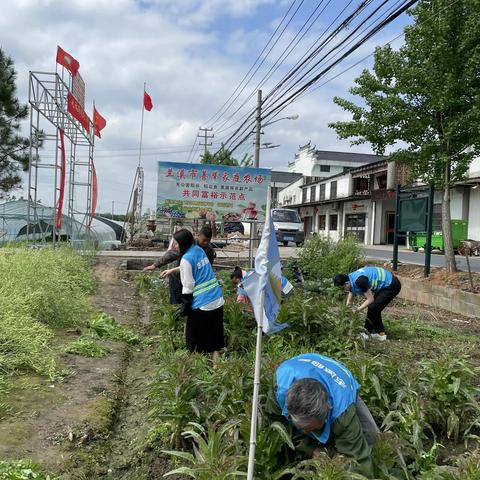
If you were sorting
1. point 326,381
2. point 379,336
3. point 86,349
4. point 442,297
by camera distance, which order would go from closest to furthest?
point 326,381
point 86,349
point 379,336
point 442,297

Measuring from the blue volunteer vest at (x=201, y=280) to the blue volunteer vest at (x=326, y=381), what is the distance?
2327 millimetres

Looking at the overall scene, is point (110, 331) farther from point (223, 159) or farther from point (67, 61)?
point (223, 159)

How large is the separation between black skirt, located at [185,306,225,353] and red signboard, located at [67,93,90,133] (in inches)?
404

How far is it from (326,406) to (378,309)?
4.43 meters

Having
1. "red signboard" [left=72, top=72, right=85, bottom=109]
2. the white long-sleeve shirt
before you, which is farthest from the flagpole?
"red signboard" [left=72, top=72, right=85, bottom=109]

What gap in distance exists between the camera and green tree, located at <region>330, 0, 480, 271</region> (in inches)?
397

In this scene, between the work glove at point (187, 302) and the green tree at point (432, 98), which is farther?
the green tree at point (432, 98)

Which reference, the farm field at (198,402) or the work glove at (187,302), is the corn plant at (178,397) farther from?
the work glove at (187,302)

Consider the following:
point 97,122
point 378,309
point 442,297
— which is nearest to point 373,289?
point 378,309

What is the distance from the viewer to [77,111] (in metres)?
14.6

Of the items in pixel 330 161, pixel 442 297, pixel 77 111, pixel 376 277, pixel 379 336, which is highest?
pixel 330 161

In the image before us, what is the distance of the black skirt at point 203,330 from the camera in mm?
5352

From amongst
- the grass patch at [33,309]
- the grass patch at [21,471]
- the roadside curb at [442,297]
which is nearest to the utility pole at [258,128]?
the roadside curb at [442,297]

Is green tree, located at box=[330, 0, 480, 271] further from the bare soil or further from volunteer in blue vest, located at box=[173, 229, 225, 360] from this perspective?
volunteer in blue vest, located at box=[173, 229, 225, 360]
